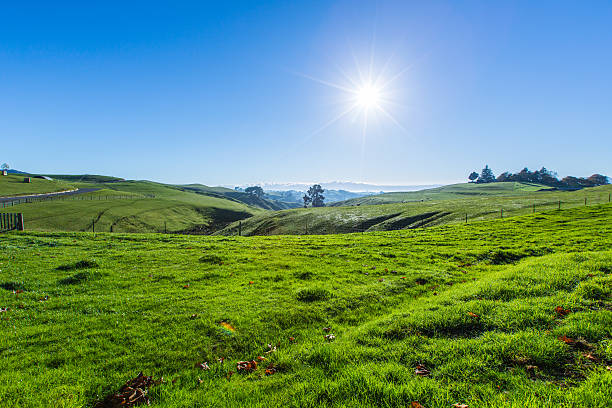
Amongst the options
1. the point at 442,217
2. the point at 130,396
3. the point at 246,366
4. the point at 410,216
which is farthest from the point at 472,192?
the point at 130,396

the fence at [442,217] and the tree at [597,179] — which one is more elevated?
the tree at [597,179]

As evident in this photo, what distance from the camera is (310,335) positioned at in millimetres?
7469

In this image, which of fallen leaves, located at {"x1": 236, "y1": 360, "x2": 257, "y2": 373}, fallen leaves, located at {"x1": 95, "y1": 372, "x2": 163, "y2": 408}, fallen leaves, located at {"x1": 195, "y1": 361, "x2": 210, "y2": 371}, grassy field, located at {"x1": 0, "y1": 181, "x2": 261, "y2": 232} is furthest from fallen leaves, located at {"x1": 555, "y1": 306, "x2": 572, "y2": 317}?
grassy field, located at {"x1": 0, "y1": 181, "x2": 261, "y2": 232}

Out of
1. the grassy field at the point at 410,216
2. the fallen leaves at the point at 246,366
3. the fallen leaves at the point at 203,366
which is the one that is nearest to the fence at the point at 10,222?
the fallen leaves at the point at 203,366

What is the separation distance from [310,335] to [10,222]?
→ 3652 cm

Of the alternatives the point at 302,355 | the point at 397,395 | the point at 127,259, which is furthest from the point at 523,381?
the point at 127,259

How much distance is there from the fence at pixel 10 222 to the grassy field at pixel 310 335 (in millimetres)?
17067

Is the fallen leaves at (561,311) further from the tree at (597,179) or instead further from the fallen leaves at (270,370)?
the tree at (597,179)

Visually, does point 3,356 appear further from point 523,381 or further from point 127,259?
point 523,381

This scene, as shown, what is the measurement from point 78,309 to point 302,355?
916 centimetres

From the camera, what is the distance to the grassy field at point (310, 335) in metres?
4.80

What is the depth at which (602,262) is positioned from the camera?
10414 mm

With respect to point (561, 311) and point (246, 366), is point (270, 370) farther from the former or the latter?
point (561, 311)

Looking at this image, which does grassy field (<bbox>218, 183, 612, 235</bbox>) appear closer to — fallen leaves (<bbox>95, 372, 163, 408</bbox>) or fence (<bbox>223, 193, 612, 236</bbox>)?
fence (<bbox>223, 193, 612, 236</bbox>)
